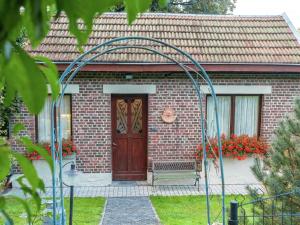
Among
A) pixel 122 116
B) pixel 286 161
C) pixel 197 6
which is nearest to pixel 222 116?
pixel 122 116

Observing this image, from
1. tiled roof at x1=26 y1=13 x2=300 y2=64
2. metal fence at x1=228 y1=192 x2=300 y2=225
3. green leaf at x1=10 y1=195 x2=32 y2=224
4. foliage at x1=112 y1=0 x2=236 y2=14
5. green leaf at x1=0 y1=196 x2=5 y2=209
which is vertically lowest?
metal fence at x1=228 y1=192 x2=300 y2=225

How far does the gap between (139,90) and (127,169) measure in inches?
82.9

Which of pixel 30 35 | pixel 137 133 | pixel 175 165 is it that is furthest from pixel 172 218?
pixel 30 35

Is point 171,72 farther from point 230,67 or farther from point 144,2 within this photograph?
point 144,2

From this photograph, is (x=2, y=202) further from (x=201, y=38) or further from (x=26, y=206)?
(x=201, y=38)

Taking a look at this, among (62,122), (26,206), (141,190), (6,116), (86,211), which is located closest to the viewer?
(26,206)

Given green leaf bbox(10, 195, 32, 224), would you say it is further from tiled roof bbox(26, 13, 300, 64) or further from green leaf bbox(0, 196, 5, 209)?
tiled roof bbox(26, 13, 300, 64)

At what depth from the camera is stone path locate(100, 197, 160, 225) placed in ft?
20.8

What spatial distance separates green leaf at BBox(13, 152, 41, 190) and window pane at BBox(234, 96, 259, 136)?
875cm

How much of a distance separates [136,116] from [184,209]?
9.34 ft

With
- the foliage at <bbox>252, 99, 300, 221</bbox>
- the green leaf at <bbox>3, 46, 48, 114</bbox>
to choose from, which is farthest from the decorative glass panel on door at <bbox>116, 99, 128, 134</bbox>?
the green leaf at <bbox>3, 46, 48, 114</bbox>

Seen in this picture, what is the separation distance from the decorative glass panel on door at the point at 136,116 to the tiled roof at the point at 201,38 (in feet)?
3.79

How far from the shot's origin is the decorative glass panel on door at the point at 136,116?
878 cm

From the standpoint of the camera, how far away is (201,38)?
912 cm
